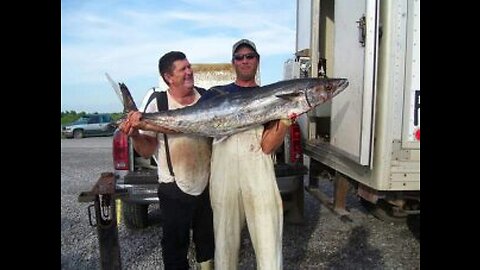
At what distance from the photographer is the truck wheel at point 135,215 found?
5500mm

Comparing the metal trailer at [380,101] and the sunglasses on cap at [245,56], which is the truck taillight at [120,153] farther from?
the sunglasses on cap at [245,56]

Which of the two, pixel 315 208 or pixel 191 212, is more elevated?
pixel 191 212

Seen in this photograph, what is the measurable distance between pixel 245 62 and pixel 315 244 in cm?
269

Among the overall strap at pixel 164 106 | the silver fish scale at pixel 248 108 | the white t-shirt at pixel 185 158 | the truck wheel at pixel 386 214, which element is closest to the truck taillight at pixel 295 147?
the truck wheel at pixel 386 214

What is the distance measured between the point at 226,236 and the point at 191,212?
0.34 metres

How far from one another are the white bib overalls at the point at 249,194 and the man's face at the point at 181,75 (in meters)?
0.47

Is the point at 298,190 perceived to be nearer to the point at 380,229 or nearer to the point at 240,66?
the point at 380,229

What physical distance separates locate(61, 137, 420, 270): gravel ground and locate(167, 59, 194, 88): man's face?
204 cm

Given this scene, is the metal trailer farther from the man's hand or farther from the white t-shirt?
the man's hand

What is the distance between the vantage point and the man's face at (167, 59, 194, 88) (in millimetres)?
3051

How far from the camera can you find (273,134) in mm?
2848

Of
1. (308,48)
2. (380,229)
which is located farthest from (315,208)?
(308,48)

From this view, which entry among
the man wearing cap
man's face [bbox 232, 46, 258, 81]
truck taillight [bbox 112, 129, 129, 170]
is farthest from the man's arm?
truck taillight [bbox 112, 129, 129, 170]

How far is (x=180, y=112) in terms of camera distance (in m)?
2.93
